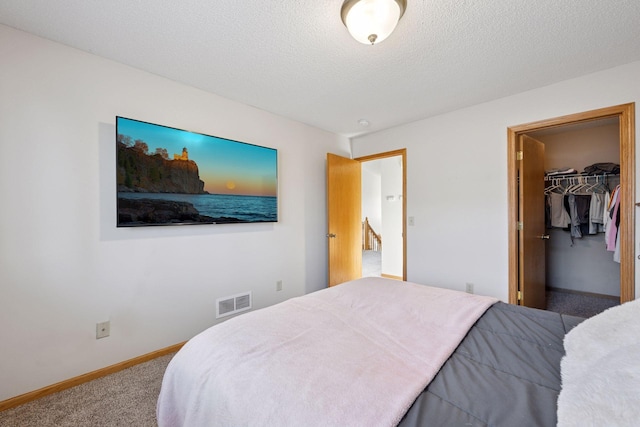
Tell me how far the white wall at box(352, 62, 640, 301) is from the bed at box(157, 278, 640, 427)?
4.60 feet

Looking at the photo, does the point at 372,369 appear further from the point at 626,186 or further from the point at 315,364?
the point at 626,186

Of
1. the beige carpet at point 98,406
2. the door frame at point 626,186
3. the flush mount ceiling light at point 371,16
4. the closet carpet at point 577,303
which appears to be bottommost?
the beige carpet at point 98,406

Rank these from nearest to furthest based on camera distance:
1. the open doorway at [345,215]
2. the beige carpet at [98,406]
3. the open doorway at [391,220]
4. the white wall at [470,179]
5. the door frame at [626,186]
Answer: the beige carpet at [98,406], the door frame at [626,186], the white wall at [470,179], the open doorway at [345,215], the open doorway at [391,220]

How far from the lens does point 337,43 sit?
1736 millimetres

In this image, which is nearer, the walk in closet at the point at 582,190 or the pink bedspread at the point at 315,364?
the pink bedspread at the point at 315,364

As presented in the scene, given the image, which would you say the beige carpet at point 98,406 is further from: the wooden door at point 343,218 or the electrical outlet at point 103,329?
the wooden door at point 343,218

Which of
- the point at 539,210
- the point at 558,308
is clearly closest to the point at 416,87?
the point at 539,210

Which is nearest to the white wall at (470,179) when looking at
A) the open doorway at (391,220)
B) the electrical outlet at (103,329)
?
the open doorway at (391,220)

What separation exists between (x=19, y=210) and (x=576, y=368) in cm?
277

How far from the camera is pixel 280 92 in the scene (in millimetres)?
2449

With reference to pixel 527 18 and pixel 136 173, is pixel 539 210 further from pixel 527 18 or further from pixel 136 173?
pixel 136 173

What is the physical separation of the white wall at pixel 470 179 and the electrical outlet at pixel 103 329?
2.94 metres

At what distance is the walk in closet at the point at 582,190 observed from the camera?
11.0ft


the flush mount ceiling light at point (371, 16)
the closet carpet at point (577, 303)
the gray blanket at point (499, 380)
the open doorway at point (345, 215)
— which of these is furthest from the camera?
the open doorway at point (345, 215)
